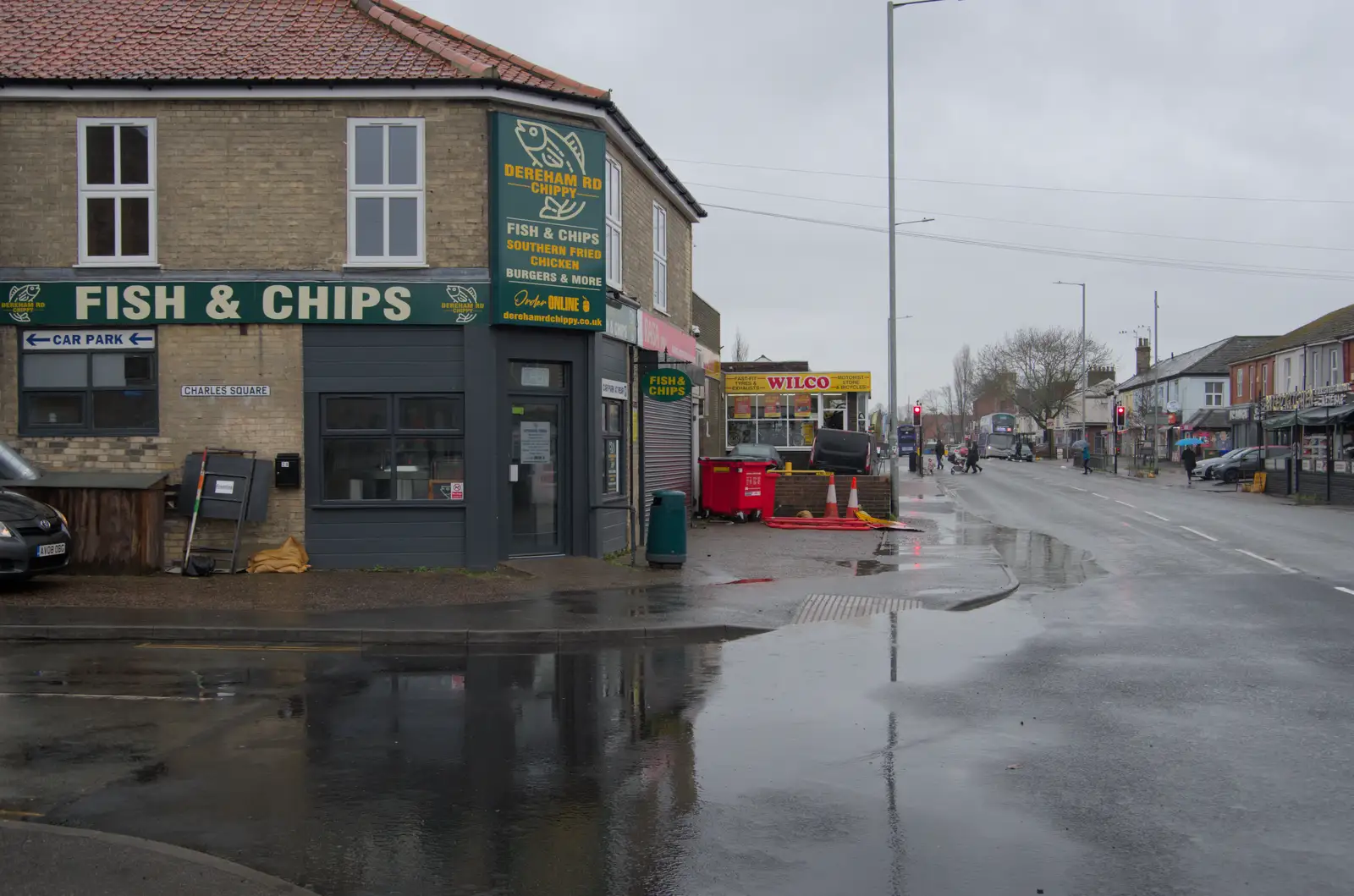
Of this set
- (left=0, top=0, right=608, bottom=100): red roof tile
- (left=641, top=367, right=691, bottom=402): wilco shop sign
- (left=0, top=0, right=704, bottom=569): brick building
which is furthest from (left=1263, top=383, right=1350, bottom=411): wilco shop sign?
(left=0, top=0, right=704, bottom=569): brick building

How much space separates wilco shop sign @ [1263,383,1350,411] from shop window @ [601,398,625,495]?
3534cm

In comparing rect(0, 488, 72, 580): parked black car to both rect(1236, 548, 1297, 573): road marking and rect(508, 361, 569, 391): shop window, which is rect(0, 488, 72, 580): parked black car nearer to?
rect(508, 361, 569, 391): shop window

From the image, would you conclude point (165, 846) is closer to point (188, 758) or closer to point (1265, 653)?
point (188, 758)

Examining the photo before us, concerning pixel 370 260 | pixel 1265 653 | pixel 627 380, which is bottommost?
pixel 1265 653

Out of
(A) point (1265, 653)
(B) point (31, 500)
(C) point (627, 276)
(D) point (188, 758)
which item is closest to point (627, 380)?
(C) point (627, 276)

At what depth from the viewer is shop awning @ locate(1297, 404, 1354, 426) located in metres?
34.1

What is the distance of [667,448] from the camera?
71.3 feet

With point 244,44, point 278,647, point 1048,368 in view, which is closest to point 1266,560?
point 278,647

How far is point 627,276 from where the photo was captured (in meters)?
18.4

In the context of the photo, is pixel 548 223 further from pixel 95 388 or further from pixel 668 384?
pixel 95 388

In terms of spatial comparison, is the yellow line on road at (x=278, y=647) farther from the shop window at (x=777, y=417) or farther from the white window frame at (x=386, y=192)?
the shop window at (x=777, y=417)

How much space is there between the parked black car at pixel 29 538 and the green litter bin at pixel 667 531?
6983 millimetres

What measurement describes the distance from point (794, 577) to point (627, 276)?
5.82 meters

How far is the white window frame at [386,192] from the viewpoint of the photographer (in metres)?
14.8
